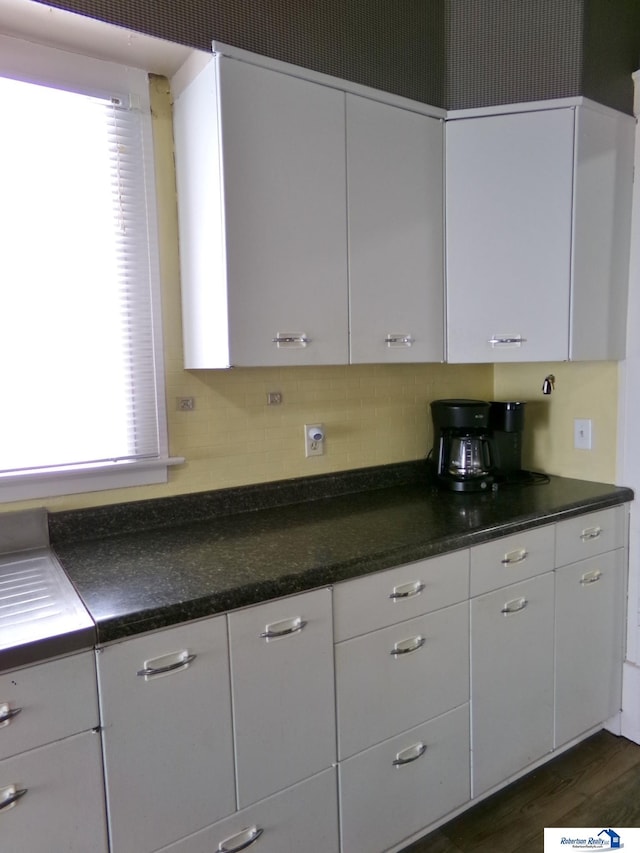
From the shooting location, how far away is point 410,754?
1.67 m

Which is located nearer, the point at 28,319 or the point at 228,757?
the point at 228,757

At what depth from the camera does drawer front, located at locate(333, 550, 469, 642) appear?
151cm

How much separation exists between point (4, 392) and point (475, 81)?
1.77m

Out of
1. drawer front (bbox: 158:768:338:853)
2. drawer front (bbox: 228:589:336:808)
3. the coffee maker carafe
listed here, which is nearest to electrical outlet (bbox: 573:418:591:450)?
the coffee maker carafe

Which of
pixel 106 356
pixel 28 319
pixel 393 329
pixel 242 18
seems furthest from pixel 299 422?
pixel 242 18

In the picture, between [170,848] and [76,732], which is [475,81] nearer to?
[76,732]

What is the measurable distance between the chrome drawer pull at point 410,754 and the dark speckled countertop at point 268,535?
1.79ft

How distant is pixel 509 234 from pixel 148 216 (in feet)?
3.87

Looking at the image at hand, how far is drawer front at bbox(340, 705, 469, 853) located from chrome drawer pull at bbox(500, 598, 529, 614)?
0.31 m

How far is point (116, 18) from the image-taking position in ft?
4.70

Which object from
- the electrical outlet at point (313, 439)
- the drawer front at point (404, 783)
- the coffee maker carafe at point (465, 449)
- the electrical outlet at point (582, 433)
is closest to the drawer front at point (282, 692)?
the drawer front at point (404, 783)

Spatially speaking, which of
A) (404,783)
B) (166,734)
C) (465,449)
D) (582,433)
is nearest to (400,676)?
(404,783)

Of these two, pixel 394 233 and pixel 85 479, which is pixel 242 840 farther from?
pixel 394 233

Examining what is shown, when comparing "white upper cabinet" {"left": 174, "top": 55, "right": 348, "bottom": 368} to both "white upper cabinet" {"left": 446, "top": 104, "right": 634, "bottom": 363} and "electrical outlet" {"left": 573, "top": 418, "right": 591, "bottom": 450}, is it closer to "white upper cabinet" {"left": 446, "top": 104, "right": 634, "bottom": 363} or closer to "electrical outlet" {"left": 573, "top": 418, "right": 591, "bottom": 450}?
"white upper cabinet" {"left": 446, "top": 104, "right": 634, "bottom": 363}
